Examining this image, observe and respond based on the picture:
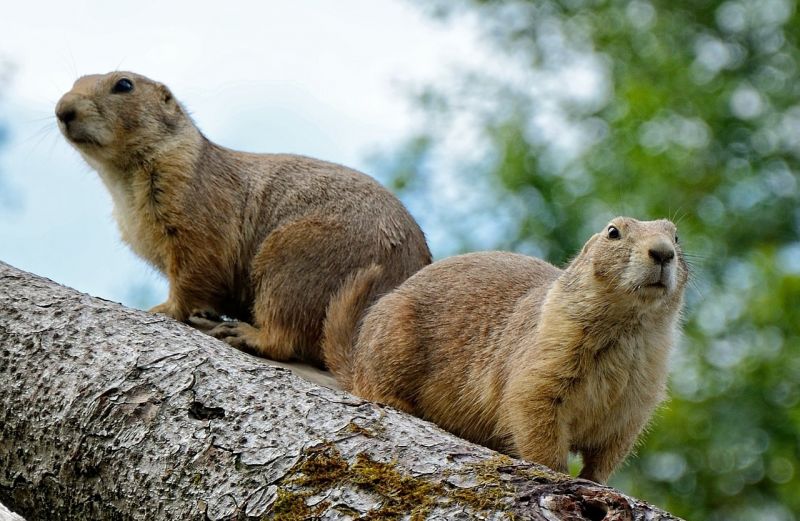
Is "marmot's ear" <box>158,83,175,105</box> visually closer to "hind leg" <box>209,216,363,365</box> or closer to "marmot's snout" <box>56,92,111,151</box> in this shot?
"marmot's snout" <box>56,92,111,151</box>

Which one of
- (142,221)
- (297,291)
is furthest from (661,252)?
(142,221)

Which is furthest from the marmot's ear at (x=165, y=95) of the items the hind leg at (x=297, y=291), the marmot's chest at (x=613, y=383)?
the marmot's chest at (x=613, y=383)

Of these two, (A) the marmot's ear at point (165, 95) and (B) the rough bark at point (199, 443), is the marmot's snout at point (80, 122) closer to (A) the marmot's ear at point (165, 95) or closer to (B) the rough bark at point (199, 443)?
(A) the marmot's ear at point (165, 95)

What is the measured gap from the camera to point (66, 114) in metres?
6.95

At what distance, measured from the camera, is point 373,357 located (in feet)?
19.5

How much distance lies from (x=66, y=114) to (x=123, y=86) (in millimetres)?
507

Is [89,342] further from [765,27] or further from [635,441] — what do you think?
Answer: [765,27]

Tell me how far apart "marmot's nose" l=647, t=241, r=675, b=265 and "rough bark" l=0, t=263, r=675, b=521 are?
1.44 meters

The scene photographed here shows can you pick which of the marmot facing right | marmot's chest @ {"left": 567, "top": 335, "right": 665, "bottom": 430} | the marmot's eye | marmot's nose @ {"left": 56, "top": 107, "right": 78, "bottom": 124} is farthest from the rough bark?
the marmot's eye

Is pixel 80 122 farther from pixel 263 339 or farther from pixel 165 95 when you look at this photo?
pixel 263 339

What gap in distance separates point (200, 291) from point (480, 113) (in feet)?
41.5

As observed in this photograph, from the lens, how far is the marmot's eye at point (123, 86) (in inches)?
287

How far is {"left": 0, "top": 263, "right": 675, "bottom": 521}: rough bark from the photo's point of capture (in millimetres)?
3828

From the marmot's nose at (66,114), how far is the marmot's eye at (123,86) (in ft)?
1.25
